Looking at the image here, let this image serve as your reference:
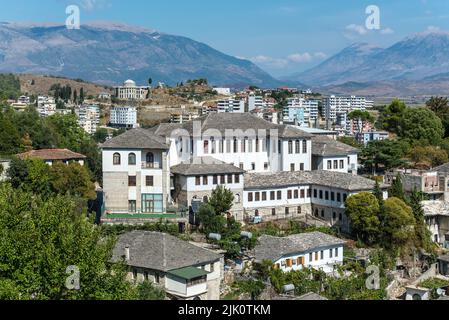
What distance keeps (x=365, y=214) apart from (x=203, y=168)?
27.1 ft

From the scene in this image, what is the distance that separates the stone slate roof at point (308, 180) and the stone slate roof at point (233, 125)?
108 inches

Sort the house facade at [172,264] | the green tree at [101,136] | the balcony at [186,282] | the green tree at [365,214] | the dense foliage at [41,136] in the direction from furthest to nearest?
the green tree at [101,136] < the dense foliage at [41,136] < the green tree at [365,214] < the house facade at [172,264] < the balcony at [186,282]

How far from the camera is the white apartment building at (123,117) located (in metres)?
93.2

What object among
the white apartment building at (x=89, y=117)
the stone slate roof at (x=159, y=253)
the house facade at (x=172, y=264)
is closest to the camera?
the house facade at (x=172, y=264)

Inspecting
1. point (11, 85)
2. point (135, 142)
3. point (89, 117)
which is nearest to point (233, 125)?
point (135, 142)

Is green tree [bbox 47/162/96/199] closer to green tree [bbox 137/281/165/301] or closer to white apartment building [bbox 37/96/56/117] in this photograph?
green tree [bbox 137/281/165/301]

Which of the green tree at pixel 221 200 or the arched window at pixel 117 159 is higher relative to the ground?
the arched window at pixel 117 159

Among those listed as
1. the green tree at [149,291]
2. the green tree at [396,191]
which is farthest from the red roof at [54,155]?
the green tree at [149,291]

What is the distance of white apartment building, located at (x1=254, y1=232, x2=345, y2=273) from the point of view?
1038 inches

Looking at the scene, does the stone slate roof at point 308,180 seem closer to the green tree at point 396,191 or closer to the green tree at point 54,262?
the green tree at point 396,191

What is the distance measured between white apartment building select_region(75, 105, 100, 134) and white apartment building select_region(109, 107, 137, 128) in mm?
2679

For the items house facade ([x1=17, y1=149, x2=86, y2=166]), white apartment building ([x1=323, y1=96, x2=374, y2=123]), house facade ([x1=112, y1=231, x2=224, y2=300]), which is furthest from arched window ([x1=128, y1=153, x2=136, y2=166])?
white apartment building ([x1=323, y1=96, x2=374, y2=123])

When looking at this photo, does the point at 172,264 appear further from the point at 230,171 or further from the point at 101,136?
the point at 101,136

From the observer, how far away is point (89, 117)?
9838cm
